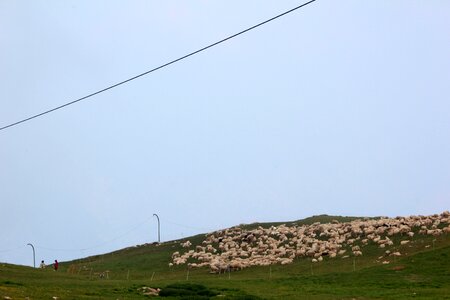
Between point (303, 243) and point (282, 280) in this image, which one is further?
point (303, 243)

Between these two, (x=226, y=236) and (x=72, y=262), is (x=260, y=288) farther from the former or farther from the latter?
(x=72, y=262)

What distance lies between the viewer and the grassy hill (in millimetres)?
39188

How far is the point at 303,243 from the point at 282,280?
21.8 meters

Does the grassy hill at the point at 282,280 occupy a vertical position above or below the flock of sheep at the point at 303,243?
below

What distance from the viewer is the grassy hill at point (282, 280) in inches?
1543

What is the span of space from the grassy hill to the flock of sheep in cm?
128

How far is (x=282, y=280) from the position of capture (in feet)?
170

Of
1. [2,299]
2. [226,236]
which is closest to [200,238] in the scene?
[226,236]

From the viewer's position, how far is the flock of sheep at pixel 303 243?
214 feet

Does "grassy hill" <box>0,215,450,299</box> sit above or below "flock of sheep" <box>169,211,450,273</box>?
below

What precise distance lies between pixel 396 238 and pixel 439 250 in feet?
35.3

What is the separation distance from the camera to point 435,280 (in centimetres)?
4697

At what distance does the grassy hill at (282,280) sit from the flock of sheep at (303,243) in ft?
4.21

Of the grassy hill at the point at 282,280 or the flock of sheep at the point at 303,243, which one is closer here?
the grassy hill at the point at 282,280
